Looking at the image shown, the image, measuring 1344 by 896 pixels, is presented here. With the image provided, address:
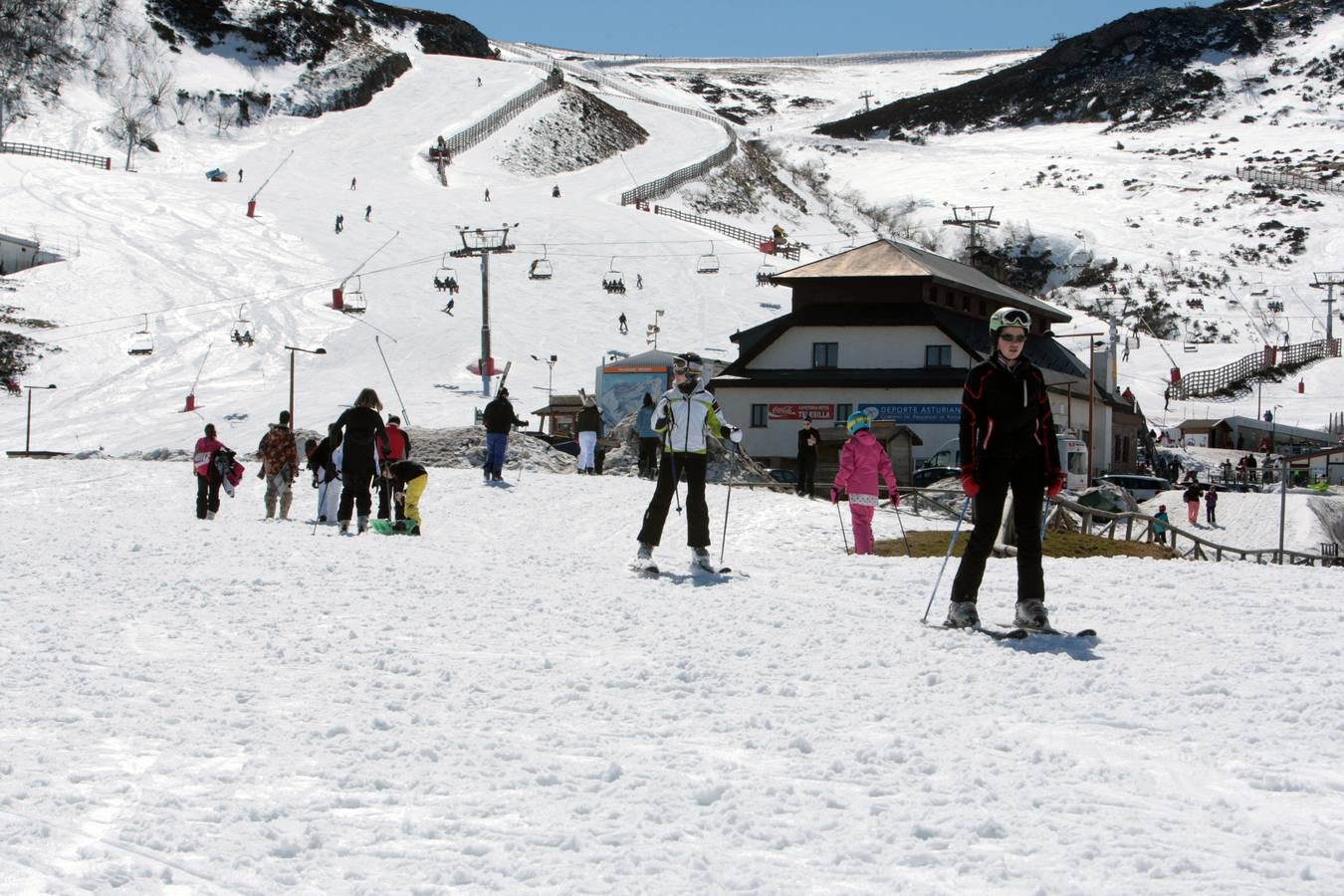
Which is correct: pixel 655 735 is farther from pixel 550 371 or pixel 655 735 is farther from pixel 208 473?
pixel 550 371

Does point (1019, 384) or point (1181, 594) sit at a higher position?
point (1019, 384)

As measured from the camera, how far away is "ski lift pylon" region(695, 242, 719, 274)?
64438 millimetres

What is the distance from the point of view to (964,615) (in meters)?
7.24

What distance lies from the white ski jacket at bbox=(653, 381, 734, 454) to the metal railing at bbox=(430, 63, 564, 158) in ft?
266

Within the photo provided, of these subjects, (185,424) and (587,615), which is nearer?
(587,615)

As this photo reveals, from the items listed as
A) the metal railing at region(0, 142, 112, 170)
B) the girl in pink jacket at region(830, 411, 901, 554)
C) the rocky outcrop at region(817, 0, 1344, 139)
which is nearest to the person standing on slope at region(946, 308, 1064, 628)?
the girl in pink jacket at region(830, 411, 901, 554)

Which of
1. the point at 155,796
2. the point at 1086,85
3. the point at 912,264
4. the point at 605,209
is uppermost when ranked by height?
the point at 1086,85

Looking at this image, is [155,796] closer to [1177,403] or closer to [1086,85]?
[1177,403]

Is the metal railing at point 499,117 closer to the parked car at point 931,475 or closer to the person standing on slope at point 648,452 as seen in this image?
the parked car at point 931,475

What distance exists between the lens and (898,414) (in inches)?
1571

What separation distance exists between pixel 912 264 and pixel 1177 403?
23114 mm

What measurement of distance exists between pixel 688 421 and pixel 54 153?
8002cm

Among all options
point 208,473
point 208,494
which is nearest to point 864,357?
point 208,494

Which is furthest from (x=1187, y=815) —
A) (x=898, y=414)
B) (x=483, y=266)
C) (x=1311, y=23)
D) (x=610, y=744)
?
(x=1311, y=23)
